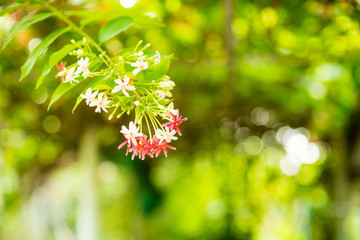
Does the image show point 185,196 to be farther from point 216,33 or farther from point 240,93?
point 216,33

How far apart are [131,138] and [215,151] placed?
295 cm

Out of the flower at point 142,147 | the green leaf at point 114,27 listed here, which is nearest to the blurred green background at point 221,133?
the green leaf at point 114,27

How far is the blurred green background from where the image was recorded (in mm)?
1739

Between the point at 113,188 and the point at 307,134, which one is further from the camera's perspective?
the point at 113,188

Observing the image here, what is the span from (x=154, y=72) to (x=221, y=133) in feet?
8.24

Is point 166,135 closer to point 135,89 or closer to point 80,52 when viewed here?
point 135,89

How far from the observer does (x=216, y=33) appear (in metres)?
1.95

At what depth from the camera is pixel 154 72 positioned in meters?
0.64

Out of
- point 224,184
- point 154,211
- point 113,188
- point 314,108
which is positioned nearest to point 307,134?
point 314,108

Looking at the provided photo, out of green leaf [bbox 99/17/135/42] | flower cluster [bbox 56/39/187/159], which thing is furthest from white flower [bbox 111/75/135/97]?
green leaf [bbox 99/17/135/42]

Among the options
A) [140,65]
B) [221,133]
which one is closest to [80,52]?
[140,65]

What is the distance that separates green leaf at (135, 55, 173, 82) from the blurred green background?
0.99 ft

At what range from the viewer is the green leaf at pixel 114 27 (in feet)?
2.33

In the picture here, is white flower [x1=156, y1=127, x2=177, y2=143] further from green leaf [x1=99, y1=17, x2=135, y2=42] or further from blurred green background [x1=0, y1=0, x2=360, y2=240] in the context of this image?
blurred green background [x1=0, y1=0, x2=360, y2=240]
